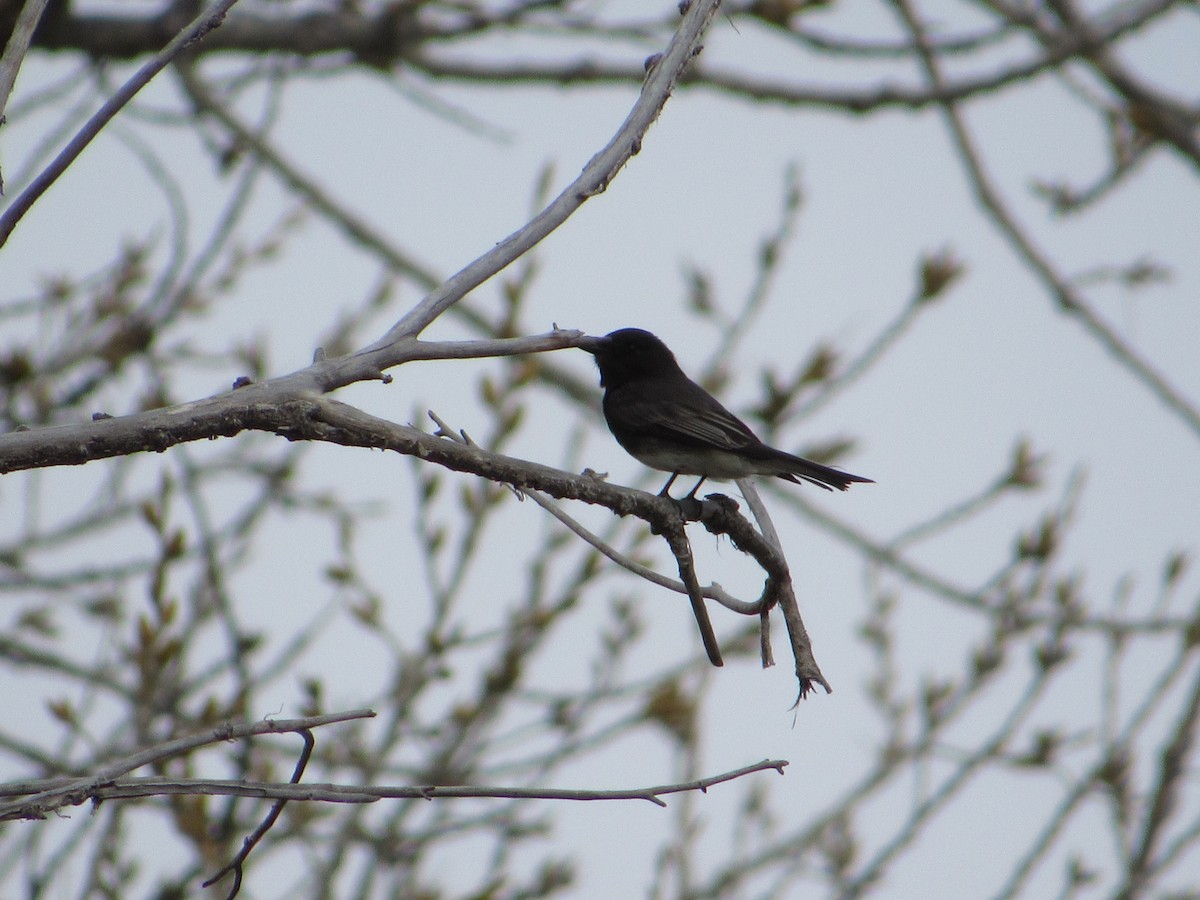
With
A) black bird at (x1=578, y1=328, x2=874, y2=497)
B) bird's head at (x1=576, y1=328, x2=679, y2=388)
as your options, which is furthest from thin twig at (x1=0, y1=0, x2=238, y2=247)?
bird's head at (x1=576, y1=328, x2=679, y2=388)

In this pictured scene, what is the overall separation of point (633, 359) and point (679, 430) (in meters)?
1.08

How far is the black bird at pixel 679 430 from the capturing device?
385cm

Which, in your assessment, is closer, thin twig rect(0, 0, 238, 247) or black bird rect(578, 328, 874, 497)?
thin twig rect(0, 0, 238, 247)

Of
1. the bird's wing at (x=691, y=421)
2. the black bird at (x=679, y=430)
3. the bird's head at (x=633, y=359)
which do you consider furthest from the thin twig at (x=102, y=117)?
the bird's head at (x=633, y=359)

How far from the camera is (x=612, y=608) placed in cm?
546

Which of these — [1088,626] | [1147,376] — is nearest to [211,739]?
[1088,626]

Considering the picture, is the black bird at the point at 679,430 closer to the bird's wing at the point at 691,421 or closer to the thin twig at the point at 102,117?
the bird's wing at the point at 691,421

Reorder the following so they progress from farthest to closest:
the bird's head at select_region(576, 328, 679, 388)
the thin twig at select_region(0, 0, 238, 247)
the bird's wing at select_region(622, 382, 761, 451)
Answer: the bird's head at select_region(576, 328, 679, 388), the bird's wing at select_region(622, 382, 761, 451), the thin twig at select_region(0, 0, 238, 247)

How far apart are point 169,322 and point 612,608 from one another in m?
2.21

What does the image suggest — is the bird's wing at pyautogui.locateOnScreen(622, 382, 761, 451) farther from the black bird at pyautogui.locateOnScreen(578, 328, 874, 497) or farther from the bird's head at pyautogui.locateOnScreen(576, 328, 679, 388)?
the bird's head at pyautogui.locateOnScreen(576, 328, 679, 388)

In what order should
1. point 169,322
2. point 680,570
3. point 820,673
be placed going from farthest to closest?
point 169,322
point 680,570
point 820,673

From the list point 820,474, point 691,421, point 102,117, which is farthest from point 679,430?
point 102,117

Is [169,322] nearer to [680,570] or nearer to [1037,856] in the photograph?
[680,570]

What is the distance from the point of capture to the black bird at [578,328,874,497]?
3.85 meters
